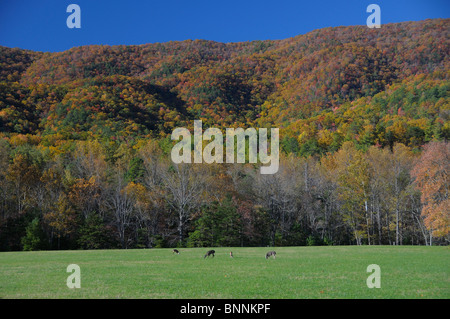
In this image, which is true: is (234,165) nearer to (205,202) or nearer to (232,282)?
(205,202)

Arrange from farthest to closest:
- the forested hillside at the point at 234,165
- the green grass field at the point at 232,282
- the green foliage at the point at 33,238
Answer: the forested hillside at the point at 234,165 < the green foliage at the point at 33,238 < the green grass field at the point at 232,282

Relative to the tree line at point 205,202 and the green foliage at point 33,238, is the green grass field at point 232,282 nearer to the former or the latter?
the tree line at point 205,202

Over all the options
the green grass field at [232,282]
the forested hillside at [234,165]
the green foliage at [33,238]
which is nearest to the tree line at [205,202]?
the green foliage at [33,238]

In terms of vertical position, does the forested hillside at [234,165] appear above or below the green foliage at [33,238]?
above

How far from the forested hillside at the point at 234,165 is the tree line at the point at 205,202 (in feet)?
0.83

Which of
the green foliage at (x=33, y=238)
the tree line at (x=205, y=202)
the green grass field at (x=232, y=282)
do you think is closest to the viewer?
the green grass field at (x=232, y=282)

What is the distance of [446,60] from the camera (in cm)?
12631

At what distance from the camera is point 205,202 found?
55.3 meters

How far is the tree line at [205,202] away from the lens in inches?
1887

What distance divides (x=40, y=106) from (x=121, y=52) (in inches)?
3856
